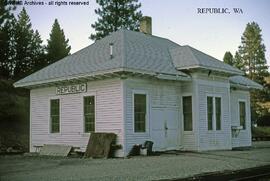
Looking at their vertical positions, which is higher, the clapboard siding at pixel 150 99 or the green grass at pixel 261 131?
the clapboard siding at pixel 150 99

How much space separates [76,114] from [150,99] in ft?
11.6

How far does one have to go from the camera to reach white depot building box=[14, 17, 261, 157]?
60.9 feet

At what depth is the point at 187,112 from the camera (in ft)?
68.4

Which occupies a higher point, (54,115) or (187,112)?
(187,112)

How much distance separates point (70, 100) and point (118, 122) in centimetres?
344

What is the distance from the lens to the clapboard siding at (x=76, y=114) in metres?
18.5

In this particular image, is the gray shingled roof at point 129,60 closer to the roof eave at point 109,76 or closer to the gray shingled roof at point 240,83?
the roof eave at point 109,76

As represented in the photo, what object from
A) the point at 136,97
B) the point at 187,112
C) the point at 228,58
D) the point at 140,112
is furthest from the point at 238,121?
the point at 228,58

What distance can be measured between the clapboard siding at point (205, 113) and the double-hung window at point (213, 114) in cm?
18

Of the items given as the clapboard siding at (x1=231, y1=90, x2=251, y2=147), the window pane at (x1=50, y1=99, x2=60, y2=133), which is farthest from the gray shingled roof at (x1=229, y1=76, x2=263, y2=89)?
the window pane at (x1=50, y1=99, x2=60, y2=133)

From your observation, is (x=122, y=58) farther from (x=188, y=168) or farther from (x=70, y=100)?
(x=188, y=168)

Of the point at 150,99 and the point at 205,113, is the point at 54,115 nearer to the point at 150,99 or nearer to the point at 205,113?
the point at 150,99

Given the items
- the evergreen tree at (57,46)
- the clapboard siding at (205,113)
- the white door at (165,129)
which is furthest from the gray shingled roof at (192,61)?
the evergreen tree at (57,46)

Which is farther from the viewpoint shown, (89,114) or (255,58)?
(255,58)
